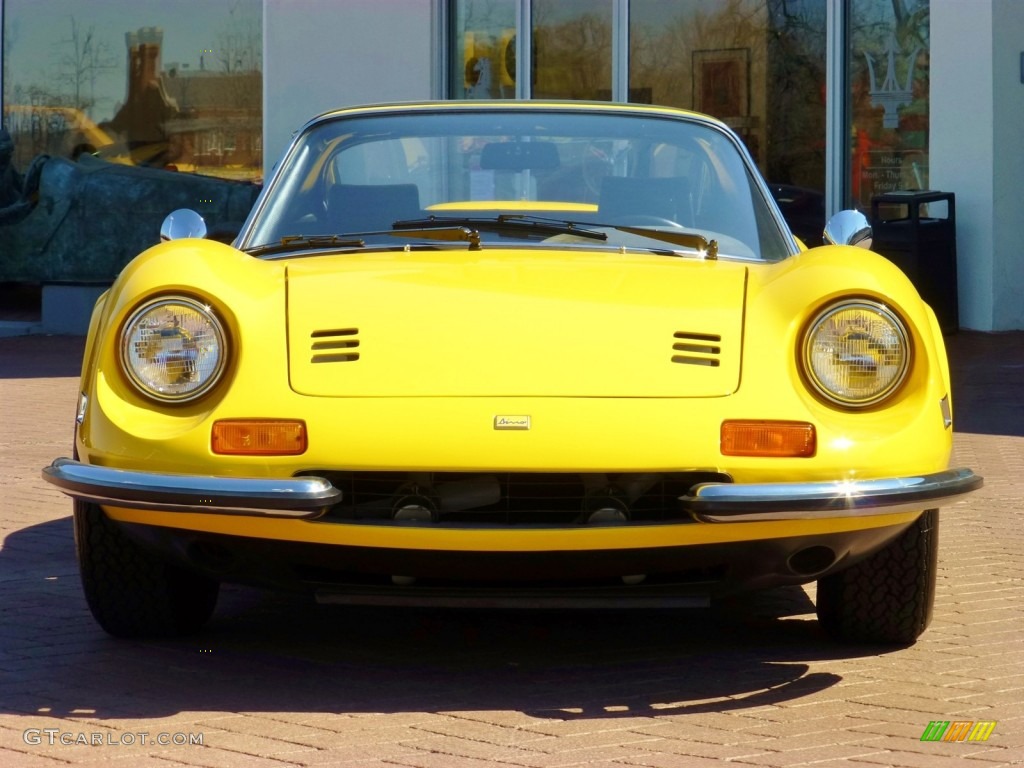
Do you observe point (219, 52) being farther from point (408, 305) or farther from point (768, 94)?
point (408, 305)

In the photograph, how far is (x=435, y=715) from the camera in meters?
3.41

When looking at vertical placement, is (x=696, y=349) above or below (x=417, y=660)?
above

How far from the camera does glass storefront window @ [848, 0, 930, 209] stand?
42.3ft

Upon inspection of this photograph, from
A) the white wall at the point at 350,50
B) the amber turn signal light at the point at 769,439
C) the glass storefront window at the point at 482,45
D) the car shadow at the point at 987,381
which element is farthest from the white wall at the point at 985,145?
the amber turn signal light at the point at 769,439

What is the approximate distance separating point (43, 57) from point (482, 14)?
176 inches

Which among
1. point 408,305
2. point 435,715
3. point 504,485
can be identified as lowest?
point 435,715

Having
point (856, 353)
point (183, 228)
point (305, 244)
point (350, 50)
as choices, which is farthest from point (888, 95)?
point (856, 353)

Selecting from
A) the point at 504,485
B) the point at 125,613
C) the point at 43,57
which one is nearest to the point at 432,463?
the point at 504,485

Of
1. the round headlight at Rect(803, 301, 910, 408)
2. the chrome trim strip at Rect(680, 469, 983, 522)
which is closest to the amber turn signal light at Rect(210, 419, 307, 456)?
the chrome trim strip at Rect(680, 469, 983, 522)

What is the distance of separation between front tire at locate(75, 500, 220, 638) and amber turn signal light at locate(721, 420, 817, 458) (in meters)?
1.32

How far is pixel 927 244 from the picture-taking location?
39.0ft

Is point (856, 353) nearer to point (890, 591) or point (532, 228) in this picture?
point (890, 591)

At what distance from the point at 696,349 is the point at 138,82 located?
1324 centimetres

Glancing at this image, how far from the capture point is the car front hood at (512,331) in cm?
343
